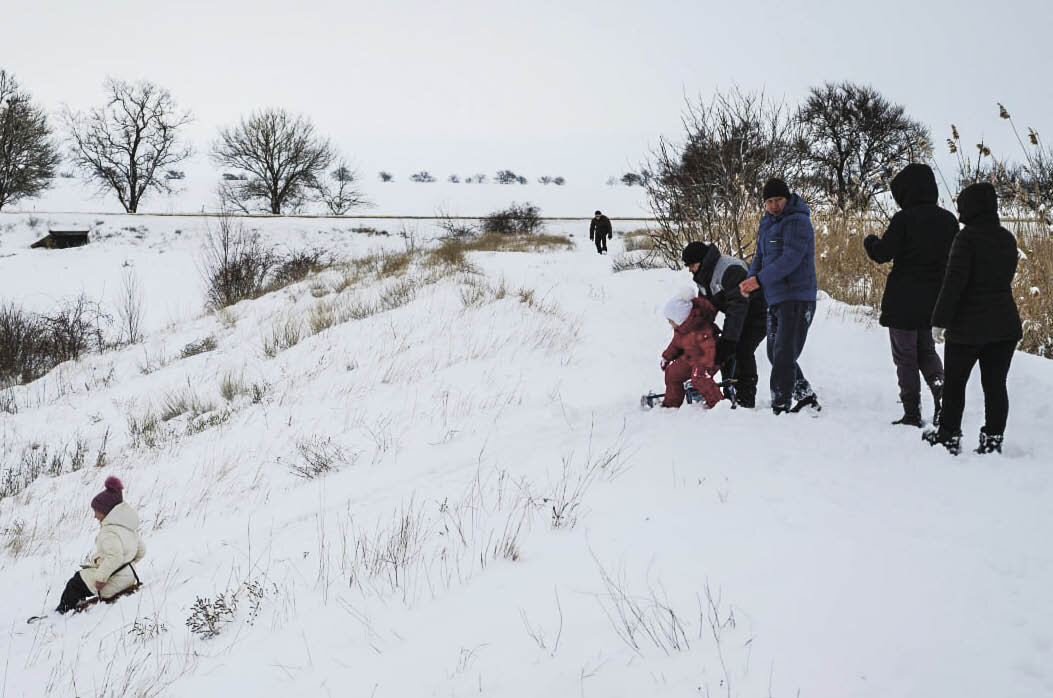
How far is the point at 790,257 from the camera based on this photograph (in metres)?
4.35

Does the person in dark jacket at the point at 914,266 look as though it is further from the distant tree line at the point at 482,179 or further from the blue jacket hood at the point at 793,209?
the distant tree line at the point at 482,179

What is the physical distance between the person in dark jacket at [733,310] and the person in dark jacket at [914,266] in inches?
37.2

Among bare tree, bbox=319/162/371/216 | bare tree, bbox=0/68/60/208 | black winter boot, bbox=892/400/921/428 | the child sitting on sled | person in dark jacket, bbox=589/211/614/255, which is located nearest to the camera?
the child sitting on sled

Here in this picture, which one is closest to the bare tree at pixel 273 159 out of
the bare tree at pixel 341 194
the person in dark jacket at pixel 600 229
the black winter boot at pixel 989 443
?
the bare tree at pixel 341 194

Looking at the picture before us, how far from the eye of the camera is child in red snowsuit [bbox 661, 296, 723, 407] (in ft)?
15.6

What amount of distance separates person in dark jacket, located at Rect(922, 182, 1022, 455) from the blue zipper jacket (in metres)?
1.01

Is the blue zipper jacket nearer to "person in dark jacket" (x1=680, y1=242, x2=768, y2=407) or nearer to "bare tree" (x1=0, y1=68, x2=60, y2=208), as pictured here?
"person in dark jacket" (x1=680, y1=242, x2=768, y2=407)

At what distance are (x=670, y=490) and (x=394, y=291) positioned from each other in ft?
28.9

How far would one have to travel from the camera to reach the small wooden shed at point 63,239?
22906 millimetres

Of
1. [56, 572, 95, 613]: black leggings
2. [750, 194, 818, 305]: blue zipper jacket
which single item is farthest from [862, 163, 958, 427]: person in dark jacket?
[56, 572, 95, 613]: black leggings

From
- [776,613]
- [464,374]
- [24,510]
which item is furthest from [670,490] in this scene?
[24,510]

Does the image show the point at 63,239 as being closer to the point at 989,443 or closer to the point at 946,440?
the point at 946,440

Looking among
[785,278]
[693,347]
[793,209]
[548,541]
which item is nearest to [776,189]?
[793,209]

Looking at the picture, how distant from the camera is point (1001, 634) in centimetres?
203
